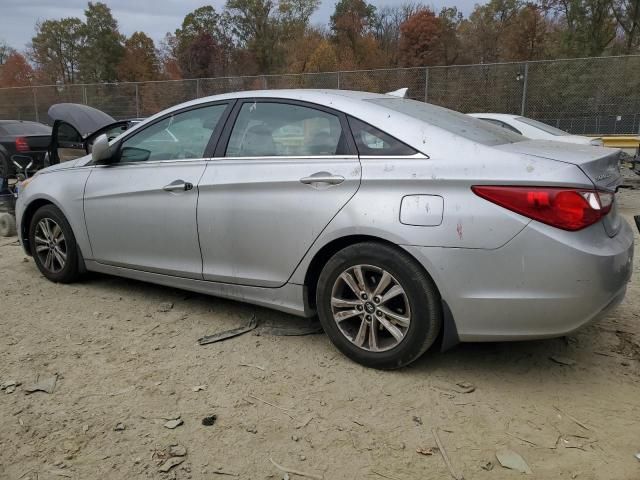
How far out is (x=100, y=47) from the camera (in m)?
59.1

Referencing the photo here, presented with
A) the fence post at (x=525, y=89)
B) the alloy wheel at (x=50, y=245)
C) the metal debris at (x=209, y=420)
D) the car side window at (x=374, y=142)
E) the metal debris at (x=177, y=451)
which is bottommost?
the metal debris at (x=177, y=451)

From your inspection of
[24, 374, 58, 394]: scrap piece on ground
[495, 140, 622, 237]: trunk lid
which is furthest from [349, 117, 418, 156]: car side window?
[24, 374, 58, 394]: scrap piece on ground

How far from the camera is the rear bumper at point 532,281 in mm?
2557

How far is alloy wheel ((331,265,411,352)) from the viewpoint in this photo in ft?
9.62

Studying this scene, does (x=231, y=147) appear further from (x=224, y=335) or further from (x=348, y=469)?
(x=348, y=469)

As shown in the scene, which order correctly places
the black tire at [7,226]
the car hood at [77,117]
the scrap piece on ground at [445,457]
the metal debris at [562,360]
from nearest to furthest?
1. the scrap piece on ground at [445,457]
2. the metal debris at [562,360]
3. the car hood at [77,117]
4. the black tire at [7,226]

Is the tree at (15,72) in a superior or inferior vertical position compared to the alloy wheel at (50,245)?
superior

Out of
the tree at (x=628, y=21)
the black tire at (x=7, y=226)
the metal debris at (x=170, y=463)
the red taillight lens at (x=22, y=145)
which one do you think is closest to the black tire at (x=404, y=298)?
the metal debris at (x=170, y=463)

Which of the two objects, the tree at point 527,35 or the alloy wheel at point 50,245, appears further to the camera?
the tree at point 527,35

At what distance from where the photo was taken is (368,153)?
303 centimetres

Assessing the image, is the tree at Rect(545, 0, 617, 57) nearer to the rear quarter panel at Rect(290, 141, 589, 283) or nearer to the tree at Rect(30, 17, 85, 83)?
the rear quarter panel at Rect(290, 141, 589, 283)

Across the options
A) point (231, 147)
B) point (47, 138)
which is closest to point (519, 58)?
point (47, 138)

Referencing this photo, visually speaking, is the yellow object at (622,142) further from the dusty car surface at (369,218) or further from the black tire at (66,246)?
the black tire at (66,246)

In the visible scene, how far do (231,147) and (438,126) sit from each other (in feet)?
4.46
